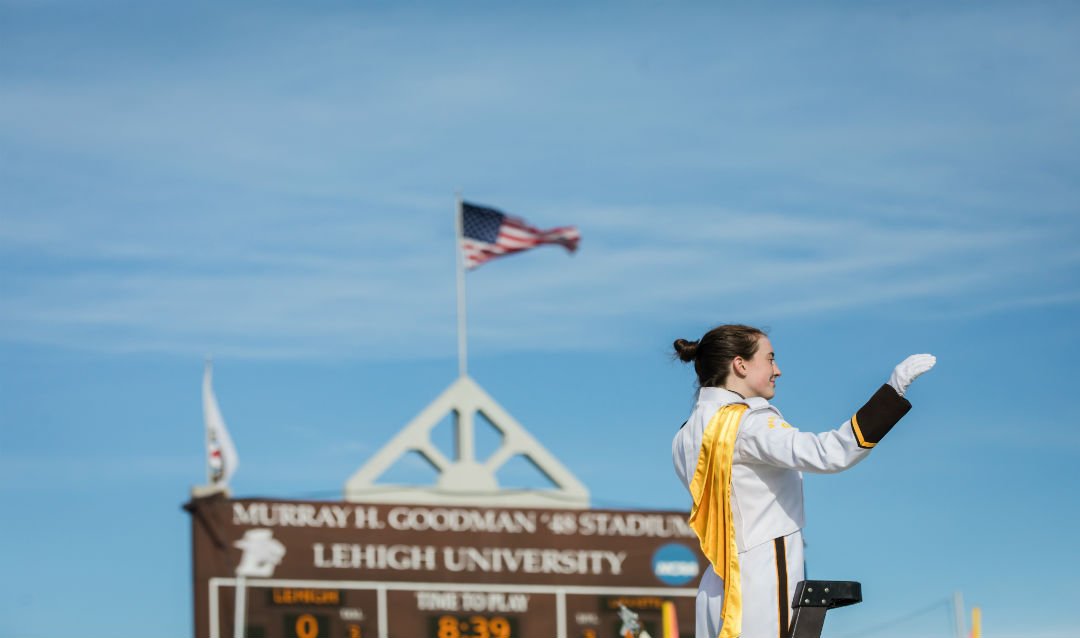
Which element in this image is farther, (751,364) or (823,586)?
(751,364)

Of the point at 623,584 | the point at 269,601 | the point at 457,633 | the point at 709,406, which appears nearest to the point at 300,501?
the point at 269,601

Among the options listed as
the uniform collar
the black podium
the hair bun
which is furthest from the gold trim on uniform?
the hair bun

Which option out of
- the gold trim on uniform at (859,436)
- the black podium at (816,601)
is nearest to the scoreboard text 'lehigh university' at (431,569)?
the black podium at (816,601)

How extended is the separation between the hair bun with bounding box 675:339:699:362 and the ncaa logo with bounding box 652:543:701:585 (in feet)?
53.2

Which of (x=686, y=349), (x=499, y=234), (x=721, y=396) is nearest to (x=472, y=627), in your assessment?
(x=499, y=234)

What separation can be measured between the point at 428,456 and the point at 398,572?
74.8 inches

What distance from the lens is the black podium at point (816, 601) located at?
4.27m

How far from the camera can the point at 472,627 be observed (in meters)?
19.7

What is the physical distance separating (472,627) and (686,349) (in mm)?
15378

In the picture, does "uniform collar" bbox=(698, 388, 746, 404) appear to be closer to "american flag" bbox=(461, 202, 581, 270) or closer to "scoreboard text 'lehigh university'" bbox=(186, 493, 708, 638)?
"scoreboard text 'lehigh university'" bbox=(186, 493, 708, 638)

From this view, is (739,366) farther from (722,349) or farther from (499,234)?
(499,234)

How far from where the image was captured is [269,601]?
760 inches

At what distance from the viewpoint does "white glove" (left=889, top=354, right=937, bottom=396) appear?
13.4 ft

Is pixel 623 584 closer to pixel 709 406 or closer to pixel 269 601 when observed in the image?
pixel 269 601
